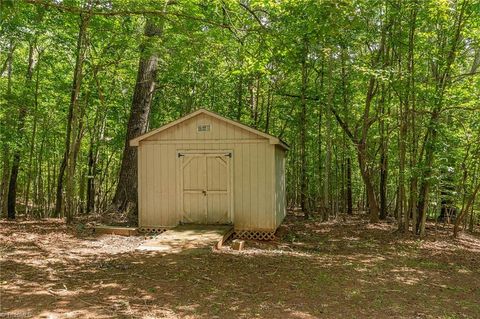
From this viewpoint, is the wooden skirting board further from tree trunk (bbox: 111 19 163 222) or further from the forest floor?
tree trunk (bbox: 111 19 163 222)

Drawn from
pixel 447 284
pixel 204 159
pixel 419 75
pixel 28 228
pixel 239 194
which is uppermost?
pixel 419 75

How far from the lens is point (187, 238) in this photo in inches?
314

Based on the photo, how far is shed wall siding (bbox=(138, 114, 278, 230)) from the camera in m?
9.02

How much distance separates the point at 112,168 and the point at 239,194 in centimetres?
1161

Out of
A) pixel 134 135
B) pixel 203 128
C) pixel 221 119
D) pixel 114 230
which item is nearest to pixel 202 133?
pixel 203 128

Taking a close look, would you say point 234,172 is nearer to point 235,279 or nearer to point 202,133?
point 202,133

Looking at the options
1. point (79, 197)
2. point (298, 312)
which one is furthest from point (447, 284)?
point (79, 197)

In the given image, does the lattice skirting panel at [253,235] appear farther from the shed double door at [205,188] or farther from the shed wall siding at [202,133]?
the shed wall siding at [202,133]

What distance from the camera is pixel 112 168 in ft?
62.2

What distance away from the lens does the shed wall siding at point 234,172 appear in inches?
355

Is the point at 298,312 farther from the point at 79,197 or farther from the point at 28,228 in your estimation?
the point at 79,197

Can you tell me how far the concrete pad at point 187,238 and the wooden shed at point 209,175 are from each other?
0.49 m

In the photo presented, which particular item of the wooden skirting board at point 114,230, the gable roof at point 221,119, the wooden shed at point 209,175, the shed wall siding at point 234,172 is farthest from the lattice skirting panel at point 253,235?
the wooden skirting board at point 114,230

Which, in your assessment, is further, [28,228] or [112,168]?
[112,168]
